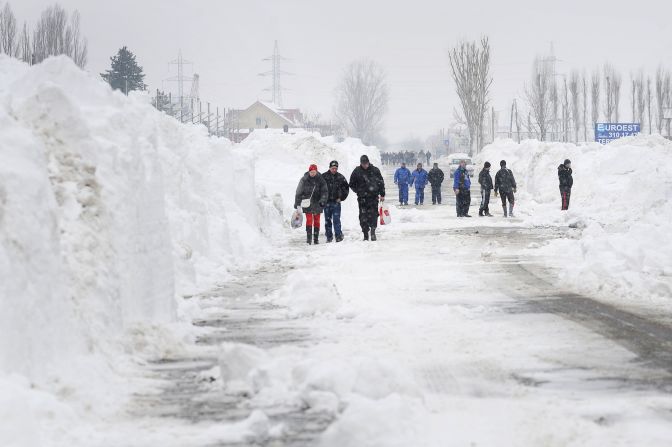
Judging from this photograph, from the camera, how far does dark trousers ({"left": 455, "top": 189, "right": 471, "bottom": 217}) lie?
91.8 ft

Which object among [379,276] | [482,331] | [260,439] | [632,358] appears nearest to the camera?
[260,439]

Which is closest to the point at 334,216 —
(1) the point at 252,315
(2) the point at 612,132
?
(1) the point at 252,315

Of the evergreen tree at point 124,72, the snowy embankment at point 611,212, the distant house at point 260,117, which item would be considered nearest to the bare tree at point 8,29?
the evergreen tree at point 124,72

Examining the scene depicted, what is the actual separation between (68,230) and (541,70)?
343 ft

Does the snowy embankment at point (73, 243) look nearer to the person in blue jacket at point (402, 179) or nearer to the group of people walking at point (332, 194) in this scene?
the group of people walking at point (332, 194)

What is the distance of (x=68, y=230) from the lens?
24.2 feet

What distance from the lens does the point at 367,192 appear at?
2008 centimetres

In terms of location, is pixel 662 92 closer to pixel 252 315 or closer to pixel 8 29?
pixel 8 29

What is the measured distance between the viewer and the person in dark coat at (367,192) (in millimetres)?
19734

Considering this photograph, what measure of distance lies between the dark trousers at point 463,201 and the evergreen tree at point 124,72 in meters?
39.1

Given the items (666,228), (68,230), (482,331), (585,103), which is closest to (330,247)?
(666,228)

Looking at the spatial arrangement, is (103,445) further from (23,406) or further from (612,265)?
(612,265)

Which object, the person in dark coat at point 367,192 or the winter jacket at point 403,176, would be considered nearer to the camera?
the person in dark coat at point 367,192

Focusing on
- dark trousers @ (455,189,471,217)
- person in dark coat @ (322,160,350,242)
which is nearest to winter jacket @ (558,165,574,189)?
dark trousers @ (455,189,471,217)
